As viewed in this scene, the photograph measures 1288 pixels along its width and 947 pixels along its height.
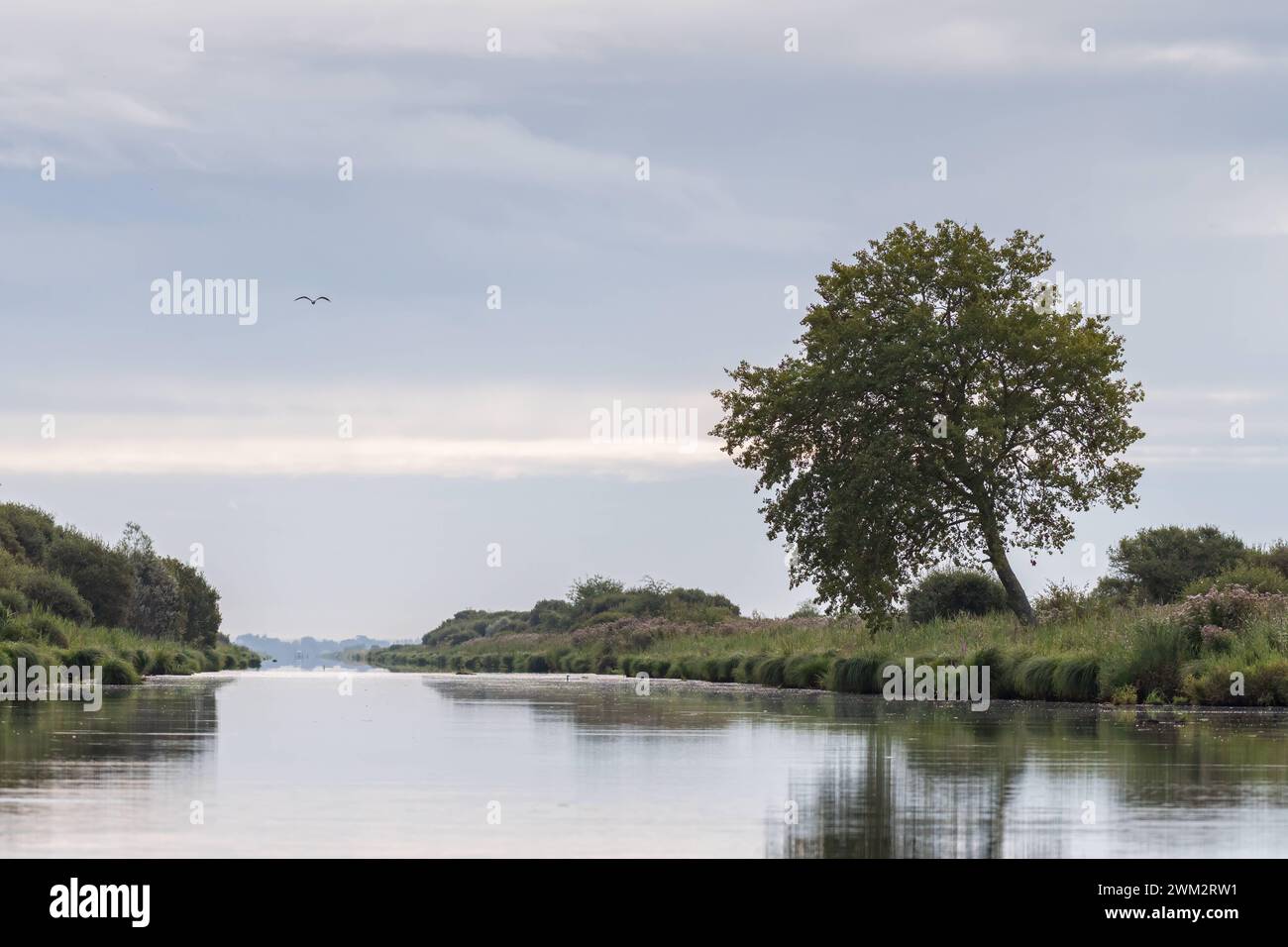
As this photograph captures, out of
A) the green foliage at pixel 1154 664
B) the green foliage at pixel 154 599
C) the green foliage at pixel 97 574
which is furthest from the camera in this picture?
the green foliage at pixel 154 599

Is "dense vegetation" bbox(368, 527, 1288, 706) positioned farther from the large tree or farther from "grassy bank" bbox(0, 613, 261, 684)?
"grassy bank" bbox(0, 613, 261, 684)

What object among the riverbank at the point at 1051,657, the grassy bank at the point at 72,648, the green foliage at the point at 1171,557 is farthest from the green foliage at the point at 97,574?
the green foliage at the point at 1171,557

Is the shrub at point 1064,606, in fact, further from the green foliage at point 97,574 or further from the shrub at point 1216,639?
the green foliage at point 97,574

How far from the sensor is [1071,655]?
35969mm

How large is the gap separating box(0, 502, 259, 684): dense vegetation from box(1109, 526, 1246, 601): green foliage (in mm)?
33000

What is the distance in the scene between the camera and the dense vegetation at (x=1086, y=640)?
3300cm

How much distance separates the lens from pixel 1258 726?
2570 cm

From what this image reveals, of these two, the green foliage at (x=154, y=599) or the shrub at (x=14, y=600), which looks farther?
the green foliage at (x=154, y=599)

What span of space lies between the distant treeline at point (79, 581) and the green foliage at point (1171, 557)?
117 feet
